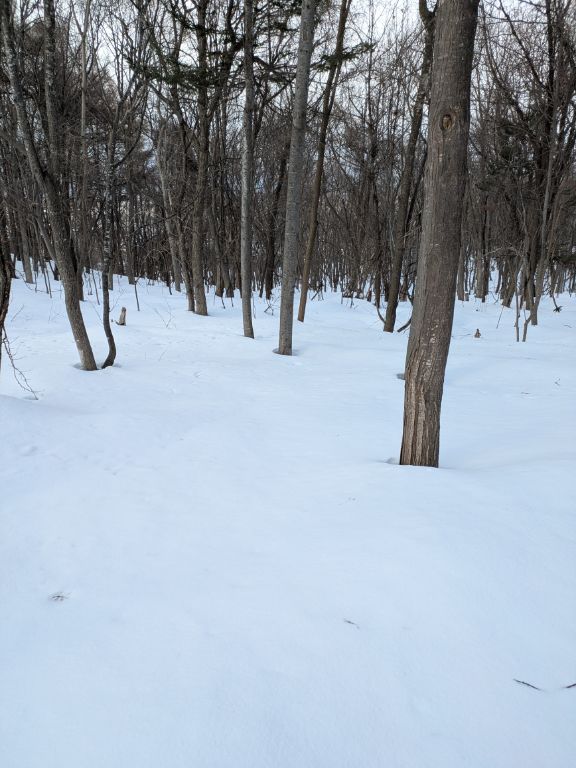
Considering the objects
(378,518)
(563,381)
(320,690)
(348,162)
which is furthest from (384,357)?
(348,162)

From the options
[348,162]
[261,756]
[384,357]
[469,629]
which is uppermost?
[348,162]

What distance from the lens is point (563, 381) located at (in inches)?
255

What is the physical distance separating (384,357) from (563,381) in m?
2.93

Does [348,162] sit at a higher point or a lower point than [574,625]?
higher

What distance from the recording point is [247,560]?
7.28ft

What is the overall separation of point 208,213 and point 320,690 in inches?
694

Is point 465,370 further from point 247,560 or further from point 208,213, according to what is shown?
point 208,213

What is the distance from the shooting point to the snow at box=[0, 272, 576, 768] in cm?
135

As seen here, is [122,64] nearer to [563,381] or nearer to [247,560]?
[247,560]

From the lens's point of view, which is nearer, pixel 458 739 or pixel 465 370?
pixel 458 739

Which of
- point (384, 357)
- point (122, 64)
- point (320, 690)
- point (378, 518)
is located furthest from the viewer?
point (384, 357)

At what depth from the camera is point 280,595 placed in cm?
Answer: 194

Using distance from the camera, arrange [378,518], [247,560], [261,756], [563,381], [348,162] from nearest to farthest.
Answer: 1. [261,756]
2. [247,560]
3. [378,518]
4. [563,381]
5. [348,162]

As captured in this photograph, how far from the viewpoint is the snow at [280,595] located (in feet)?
4.44
